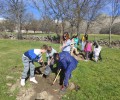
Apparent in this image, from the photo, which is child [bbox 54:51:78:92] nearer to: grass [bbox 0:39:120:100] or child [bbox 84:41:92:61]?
grass [bbox 0:39:120:100]

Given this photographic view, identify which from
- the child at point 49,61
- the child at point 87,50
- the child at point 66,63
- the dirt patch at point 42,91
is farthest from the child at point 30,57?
the child at point 87,50

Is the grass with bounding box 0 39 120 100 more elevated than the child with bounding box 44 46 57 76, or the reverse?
the child with bounding box 44 46 57 76

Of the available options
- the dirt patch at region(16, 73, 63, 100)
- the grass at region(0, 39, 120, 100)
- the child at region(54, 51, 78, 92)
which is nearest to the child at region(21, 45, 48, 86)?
the dirt patch at region(16, 73, 63, 100)

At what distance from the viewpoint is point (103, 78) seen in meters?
10.4

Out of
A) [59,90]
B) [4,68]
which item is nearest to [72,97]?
[59,90]

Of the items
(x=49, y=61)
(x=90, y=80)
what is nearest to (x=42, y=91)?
(x=49, y=61)

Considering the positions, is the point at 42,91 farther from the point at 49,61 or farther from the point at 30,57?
the point at 49,61

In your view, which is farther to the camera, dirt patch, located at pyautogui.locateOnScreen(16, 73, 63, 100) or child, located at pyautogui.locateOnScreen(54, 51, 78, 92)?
child, located at pyautogui.locateOnScreen(54, 51, 78, 92)

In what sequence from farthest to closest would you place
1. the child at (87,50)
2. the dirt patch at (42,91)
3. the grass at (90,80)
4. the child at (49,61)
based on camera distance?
1. the child at (87,50)
2. the child at (49,61)
3. the grass at (90,80)
4. the dirt patch at (42,91)

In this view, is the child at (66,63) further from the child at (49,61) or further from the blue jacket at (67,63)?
the child at (49,61)

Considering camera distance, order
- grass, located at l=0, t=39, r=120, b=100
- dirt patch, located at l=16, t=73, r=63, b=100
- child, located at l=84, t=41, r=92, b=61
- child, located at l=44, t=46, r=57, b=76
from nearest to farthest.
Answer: dirt patch, located at l=16, t=73, r=63, b=100
grass, located at l=0, t=39, r=120, b=100
child, located at l=44, t=46, r=57, b=76
child, located at l=84, t=41, r=92, b=61

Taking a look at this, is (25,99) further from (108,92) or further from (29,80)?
(108,92)

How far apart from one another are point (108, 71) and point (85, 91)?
3.16 m

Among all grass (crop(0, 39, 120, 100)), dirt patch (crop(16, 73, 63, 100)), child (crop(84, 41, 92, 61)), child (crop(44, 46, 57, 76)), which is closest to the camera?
dirt patch (crop(16, 73, 63, 100))
